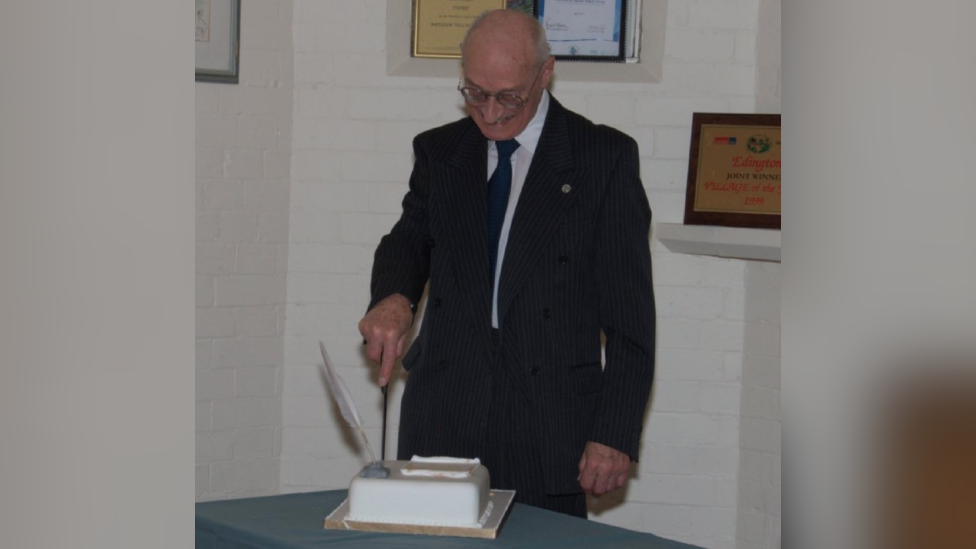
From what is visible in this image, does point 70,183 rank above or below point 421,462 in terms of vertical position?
above

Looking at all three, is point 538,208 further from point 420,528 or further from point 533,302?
point 420,528

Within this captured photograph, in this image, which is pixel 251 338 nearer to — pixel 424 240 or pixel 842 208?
pixel 424 240

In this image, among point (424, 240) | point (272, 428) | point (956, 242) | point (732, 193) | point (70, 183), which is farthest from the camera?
point (272, 428)

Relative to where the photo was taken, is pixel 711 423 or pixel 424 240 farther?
pixel 711 423

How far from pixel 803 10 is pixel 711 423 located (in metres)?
3.28

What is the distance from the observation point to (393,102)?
3512 millimetres

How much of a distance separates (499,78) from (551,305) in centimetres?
45

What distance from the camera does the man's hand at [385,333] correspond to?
1.97m

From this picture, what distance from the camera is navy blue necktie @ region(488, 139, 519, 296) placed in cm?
219

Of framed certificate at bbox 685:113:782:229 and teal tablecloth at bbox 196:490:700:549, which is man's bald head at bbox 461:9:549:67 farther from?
framed certificate at bbox 685:113:782:229

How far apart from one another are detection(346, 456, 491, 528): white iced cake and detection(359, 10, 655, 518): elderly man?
52 cm

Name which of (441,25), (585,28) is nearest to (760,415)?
(585,28)

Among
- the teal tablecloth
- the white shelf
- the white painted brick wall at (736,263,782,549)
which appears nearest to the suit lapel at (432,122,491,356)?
the teal tablecloth

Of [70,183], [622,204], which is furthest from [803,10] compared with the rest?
[622,204]
